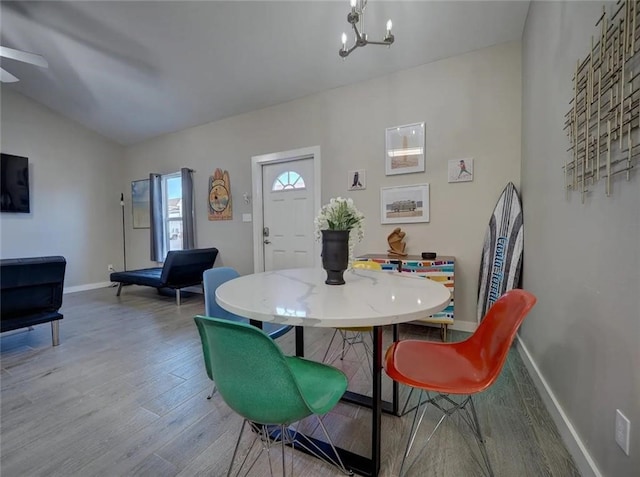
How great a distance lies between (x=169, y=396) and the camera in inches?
73.0

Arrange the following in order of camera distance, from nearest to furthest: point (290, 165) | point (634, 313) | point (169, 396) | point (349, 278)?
point (634, 313)
point (349, 278)
point (169, 396)
point (290, 165)

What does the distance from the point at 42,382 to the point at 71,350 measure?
598 mm

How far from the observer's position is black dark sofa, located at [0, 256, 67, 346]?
230 centimetres

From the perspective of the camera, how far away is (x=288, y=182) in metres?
4.00

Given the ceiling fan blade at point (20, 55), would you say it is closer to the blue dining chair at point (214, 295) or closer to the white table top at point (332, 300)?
the blue dining chair at point (214, 295)

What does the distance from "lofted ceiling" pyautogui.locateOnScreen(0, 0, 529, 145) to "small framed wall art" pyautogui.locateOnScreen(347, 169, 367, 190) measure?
109 cm

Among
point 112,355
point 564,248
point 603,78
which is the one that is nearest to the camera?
point 603,78

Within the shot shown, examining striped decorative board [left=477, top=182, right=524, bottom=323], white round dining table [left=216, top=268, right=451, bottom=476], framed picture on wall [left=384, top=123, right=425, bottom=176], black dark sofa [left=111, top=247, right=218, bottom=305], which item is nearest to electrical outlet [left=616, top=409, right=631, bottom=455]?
white round dining table [left=216, top=268, right=451, bottom=476]

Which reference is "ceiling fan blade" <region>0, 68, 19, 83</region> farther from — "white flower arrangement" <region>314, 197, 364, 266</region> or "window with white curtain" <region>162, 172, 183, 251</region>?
"white flower arrangement" <region>314, 197, 364, 266</region>

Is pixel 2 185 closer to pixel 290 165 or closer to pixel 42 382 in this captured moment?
pixel 42 382

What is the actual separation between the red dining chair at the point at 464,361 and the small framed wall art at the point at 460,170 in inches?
74.2

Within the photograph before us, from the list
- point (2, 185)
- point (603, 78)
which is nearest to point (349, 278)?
point (603, 78)

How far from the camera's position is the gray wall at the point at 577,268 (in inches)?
38.1

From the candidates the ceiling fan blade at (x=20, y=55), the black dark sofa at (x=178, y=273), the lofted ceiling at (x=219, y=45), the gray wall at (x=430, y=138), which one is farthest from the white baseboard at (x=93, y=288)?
the ceiling fan blade at (x=20, y=55)
